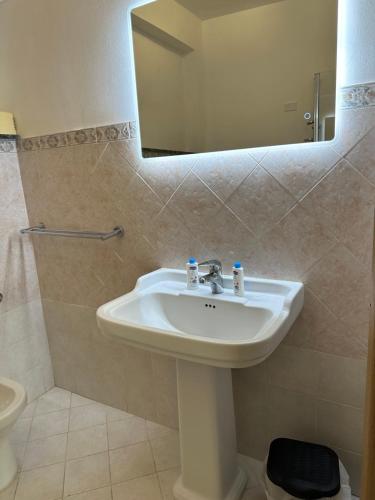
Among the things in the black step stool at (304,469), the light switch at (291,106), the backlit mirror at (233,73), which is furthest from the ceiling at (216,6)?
the black step stool at (304,469)

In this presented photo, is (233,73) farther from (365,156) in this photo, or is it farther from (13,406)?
(13,406)

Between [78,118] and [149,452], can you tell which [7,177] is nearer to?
[78,118]

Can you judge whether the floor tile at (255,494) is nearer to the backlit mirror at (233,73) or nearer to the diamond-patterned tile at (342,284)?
the diamond-patterned tile at (342,284)

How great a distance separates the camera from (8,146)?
189 centimetres

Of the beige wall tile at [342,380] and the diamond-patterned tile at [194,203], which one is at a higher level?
the diamond-patterned tile at [194,203]

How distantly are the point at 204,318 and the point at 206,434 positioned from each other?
0.42 m

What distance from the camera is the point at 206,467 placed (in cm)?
Result: 136

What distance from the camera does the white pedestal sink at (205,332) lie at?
1214mm

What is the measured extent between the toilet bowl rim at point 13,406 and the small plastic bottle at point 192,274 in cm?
90

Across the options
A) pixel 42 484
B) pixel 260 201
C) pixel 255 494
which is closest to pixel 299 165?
pixel 260 201

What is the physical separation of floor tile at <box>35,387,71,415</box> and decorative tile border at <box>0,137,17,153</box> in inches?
56.2

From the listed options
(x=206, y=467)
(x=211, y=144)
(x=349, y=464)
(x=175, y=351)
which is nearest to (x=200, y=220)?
(x=211, y=144)

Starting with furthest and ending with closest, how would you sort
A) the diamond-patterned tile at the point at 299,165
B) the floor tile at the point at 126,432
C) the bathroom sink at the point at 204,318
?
the floor tile at the point at 126,432 → the diamond-patterned tile at the point at 299,165 → the bathroom sink at the point at 204,318

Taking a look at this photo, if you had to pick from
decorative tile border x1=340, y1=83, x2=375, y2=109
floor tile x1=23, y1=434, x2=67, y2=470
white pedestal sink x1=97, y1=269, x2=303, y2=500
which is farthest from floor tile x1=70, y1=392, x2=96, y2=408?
decorative tile border x1=340, y1=83, x2=375, y2=109
